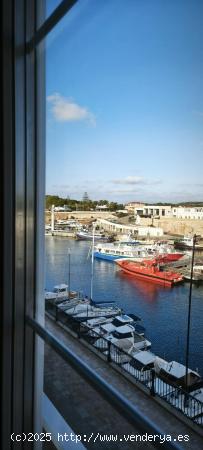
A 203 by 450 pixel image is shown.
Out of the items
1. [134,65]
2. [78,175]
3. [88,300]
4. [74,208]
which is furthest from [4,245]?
[88,300]

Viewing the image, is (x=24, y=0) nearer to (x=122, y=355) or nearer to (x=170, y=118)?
(x=170, y=118)

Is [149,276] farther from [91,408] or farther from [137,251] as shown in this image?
[91,408]

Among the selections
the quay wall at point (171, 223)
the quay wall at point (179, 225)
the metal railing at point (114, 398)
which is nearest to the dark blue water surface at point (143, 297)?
the quay wall at point (171, 223)

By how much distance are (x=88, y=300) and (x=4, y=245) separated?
3.69 meters

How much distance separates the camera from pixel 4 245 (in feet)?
2.49

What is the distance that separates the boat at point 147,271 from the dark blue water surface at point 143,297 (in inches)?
2.3

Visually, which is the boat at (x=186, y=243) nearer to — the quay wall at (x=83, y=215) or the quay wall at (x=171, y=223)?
the quay wall at (x=171, y=223)

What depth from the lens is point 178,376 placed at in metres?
2.73

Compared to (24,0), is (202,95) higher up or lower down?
lower down

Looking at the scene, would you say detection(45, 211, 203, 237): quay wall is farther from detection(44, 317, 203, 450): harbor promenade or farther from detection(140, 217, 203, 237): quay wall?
detection(44, 317, 203, 450): harbor promenade

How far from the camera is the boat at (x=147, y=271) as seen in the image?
6.92 feet

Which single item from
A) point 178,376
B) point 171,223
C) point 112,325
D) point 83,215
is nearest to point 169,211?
point 171,223

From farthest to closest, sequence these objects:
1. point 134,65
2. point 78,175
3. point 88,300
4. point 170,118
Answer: point 88,300, point 78,175, point 134,65, point 170,118

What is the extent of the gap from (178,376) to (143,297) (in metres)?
0.75
